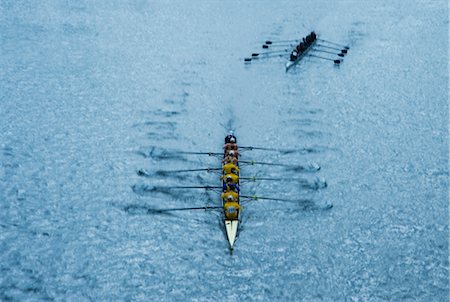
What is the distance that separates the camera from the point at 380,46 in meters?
31.3

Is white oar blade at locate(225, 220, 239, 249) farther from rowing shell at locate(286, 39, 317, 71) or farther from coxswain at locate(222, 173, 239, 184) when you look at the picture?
rowing shell at locate(286, 39, 317, 71)

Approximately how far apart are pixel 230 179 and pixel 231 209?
5.22ft

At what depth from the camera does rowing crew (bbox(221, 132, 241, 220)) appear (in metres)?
14.3

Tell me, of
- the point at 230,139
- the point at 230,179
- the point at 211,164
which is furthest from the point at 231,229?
the point at 230,139

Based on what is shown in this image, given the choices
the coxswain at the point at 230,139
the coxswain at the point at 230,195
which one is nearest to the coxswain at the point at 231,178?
the coxswain at the point at 230,195

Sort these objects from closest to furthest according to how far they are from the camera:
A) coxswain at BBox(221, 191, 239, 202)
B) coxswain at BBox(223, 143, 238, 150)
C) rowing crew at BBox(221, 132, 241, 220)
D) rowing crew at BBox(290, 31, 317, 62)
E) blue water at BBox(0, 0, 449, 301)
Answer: blue water at BBox(0, 0, 449, 301), rowing crew at BBox(221, 132, 241, 220), coxswain at BBox(221, 191, 239, 202), coxswain at BBox(223, 143, 238, 150), rowing crew at BBox(290, 31, 317, 62)

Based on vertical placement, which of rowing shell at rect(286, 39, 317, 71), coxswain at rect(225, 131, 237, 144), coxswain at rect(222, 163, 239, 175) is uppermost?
rowing shell at rect(286, 39, 317, 71)

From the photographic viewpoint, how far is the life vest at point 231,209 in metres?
14.2

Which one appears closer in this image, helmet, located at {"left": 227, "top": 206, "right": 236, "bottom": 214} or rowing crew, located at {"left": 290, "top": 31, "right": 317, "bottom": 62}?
helmet, located at {"left": 227, "top": 206, "right": 236, "bottom": 214}

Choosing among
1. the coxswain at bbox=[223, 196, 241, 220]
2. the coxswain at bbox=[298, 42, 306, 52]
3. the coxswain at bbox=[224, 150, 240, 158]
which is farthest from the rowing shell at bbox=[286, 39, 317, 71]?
the coxswain at bbox=[223, 196, 241, 220]

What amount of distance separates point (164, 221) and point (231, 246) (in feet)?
8.60

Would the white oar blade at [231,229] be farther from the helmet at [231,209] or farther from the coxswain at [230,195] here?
the coxswain at [230,195]

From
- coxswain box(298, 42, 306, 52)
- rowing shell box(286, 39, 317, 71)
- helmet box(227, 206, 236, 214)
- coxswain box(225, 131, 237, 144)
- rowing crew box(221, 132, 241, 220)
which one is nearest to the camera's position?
helmet box(227, 206, 236, 214)

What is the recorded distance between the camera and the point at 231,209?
14.3m
